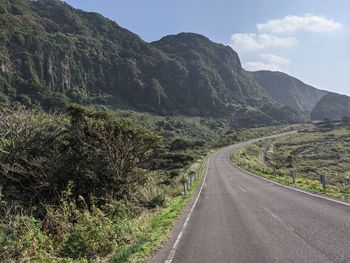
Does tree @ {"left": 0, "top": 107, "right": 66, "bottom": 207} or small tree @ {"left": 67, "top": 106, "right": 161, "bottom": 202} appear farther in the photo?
small tree @ {"left": 67, "top": 106, "right": 161, "bottom": 202}

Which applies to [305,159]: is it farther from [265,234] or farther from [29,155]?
[265,234]

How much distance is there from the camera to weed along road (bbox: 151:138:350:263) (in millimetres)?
7352

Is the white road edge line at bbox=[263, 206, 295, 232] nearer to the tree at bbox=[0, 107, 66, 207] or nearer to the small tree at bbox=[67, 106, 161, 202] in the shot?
the small tree at bbox=[67, 106, 161, 202]

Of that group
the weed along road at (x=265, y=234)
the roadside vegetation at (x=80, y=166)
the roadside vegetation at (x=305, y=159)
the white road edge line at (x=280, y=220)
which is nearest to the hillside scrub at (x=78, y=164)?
the roadside vegetation at (x=80, y=166)

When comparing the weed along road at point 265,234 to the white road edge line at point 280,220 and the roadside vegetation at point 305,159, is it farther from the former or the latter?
the roadside vegetation at point 305,159

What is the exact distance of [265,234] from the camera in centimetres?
939

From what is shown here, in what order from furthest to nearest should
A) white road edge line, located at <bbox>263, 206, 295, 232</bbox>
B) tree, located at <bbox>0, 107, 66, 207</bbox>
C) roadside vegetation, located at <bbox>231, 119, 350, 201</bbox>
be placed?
roadside vegetation, located at <bbox>231, 119, 350, 201</bbox>
tree, located at <bbox>0, 107, 66, 207</bbox>
white road edge line, located at <bbox>263, 206, 295, 232</bbox>

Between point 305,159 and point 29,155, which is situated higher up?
point 29,155

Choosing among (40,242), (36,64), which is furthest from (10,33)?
(40,242)

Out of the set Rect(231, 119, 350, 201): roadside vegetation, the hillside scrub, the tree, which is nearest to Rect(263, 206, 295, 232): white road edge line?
the hillside scrub

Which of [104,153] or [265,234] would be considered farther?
[104,153]

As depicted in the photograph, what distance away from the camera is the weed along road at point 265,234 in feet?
24.1

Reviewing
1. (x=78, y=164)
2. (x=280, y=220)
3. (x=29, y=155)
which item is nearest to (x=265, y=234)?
(x=280, y=220)

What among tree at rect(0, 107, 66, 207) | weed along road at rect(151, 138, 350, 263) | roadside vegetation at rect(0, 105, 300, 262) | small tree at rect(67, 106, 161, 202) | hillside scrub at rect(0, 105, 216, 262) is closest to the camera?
weed along road at rect(151, 138, 350, 263)
